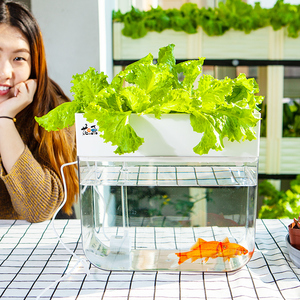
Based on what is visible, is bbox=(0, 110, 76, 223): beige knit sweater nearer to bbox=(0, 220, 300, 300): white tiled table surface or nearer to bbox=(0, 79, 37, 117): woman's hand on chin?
bbox=(0, 79, 37, 117): woman's hand on chin

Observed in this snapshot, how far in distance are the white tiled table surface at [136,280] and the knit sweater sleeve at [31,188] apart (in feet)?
1.87

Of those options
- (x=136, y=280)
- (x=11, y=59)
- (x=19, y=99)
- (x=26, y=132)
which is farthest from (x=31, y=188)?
(x=136, y=280)

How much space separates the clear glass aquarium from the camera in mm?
950

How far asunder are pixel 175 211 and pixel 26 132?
3.39 feet

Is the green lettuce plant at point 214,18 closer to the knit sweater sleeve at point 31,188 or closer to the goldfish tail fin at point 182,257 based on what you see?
the knit sweater sleeve at point 31,188

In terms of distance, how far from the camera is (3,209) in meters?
1.81

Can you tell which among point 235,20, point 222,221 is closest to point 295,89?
point 235,20

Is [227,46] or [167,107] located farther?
[227,46]

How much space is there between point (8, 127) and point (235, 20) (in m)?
1.28

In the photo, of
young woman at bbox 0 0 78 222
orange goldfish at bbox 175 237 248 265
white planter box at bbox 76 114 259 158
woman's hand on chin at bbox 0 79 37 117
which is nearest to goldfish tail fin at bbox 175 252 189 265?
orange goldfish at bbox 175 237 248 265

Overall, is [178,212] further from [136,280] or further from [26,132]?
[26,132]

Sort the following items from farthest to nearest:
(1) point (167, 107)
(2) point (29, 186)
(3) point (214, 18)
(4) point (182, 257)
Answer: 1. (3) point (214, 18)
2. (2) point (29, 186)
3. (4) point (182, 257)
4. (1) point (167, 107)

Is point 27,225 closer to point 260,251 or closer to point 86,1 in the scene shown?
point 260,251

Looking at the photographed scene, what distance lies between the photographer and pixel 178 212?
0.96m
